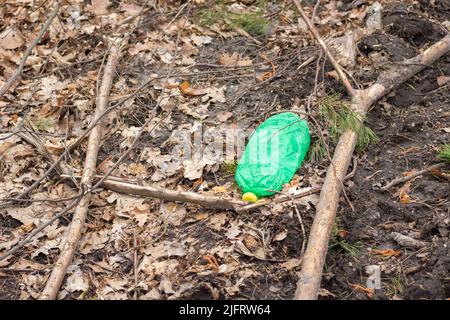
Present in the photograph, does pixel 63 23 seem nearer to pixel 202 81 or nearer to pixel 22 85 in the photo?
pixel 22 85

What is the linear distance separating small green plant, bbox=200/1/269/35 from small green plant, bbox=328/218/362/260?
2388 millimetres

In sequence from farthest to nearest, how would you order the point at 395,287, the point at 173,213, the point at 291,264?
the point at 173,213
the point at 291,264
the point at 395,287

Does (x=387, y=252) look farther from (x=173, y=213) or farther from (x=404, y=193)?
(x=173, y=213)

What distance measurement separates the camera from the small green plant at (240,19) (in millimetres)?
5468

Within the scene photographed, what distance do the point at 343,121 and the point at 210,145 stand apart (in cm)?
104

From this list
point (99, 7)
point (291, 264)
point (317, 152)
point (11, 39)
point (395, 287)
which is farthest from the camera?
point (99, 7)

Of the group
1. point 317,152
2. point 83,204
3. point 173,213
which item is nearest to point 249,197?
point 173,213

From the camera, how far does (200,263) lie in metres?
3.64

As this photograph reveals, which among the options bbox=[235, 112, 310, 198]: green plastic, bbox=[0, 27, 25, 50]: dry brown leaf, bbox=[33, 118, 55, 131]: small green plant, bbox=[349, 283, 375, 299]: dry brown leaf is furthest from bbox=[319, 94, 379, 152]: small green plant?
bbox=[0, 27, 25, 50]: dry brown leaf

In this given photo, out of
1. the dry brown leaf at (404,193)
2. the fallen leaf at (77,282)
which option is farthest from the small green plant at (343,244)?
the fallen leaf at (77,282)

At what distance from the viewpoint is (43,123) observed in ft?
15.8

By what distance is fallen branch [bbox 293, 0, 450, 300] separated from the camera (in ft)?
11.0

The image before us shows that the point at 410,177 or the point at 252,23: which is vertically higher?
the point at 252,23
